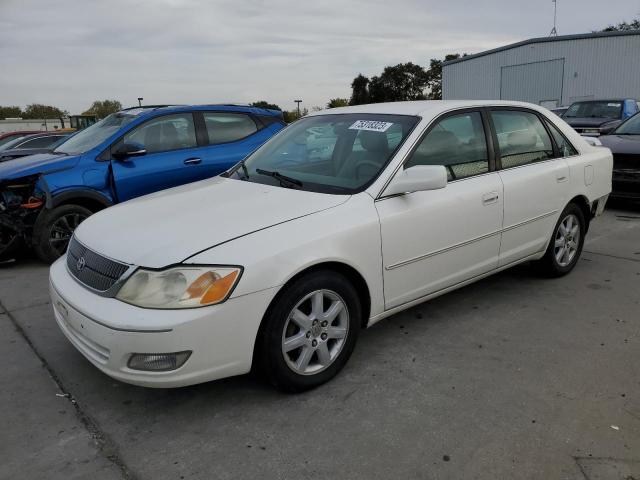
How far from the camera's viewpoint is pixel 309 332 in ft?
9.72

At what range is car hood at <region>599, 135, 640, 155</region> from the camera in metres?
7.57

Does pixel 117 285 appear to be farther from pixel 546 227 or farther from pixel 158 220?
pixel 546 227

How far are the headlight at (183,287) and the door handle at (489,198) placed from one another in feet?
6.56

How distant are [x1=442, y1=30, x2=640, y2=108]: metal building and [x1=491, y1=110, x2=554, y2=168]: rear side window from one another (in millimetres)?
26922

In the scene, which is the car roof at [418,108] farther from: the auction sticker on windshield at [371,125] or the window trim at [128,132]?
the window trim at [128,132]

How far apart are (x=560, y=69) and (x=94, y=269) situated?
33873 mm

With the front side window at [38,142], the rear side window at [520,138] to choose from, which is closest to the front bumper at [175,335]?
the rear side window at [520,138]

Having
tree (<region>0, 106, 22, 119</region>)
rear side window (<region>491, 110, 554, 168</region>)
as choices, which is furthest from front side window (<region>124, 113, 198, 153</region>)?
tree (<region>0, 106, 22, 119</region>)

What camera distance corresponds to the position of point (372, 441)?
8.51 ft

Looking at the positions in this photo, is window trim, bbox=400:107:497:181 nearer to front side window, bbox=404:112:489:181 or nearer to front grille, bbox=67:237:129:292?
front side window, bbox=404:112:489:181

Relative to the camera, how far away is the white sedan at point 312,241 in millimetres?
2621

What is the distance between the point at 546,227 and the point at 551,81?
31.4 meters

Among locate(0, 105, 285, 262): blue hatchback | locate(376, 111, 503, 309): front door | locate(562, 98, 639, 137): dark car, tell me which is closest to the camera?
locate(376, 111, 503, 309): front door

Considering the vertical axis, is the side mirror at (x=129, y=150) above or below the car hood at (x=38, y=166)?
above
